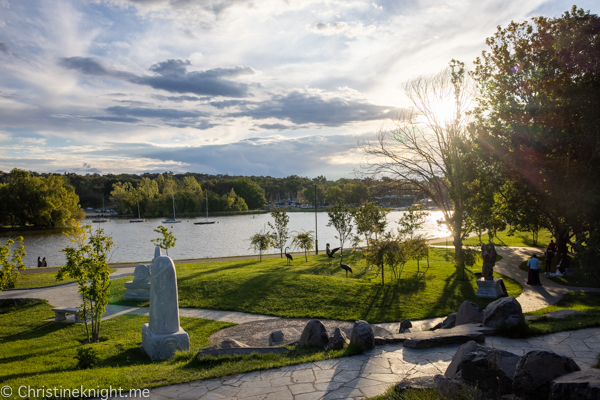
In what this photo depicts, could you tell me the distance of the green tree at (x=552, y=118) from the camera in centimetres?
1195

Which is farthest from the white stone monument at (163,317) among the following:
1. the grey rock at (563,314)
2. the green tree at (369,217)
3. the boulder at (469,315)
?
the green tree at (369,217)

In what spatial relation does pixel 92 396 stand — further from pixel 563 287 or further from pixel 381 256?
pixel 563 287

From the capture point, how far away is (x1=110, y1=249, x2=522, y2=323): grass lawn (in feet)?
39.0

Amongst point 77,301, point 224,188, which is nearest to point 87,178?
point 224,188

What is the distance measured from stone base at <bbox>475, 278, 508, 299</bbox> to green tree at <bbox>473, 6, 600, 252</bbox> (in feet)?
10.8

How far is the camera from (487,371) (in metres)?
4.32

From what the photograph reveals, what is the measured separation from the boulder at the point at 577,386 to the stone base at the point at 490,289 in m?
10.4

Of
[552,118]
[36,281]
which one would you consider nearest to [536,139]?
[552,118]

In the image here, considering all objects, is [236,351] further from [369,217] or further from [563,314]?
[369,217]

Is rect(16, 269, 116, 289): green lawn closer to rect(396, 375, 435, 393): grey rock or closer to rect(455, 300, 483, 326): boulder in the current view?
rect(455, 300, 483, 326): boulder

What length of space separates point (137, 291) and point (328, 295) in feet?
A: 24.9

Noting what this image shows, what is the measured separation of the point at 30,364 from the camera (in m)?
7.51

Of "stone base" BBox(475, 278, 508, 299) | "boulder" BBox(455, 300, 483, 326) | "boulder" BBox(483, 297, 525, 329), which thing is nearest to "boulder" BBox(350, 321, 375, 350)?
"boulder" BBox(483, 297, 525, 329)

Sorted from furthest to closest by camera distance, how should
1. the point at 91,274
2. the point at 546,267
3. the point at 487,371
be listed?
the point at 546,267 < the point at 91,274 < the point at 487,371
